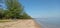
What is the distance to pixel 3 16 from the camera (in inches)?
2047

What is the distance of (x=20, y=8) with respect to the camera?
49062 millimetres

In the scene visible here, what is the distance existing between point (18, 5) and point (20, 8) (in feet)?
3.67

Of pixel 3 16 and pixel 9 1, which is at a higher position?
pixel 9 1

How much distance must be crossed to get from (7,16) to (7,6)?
402 cm

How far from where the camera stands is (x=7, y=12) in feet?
169

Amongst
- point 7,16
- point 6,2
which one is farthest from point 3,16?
point 6,2

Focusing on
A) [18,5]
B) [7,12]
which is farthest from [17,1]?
[7,12]

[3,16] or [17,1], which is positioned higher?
[17,1]

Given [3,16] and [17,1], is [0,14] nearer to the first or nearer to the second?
[3,16]

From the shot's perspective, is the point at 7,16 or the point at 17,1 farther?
the point at 7,16

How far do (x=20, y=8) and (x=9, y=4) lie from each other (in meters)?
3.66

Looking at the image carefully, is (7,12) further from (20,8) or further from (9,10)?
(20,8)

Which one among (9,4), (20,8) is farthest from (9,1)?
(20,8)

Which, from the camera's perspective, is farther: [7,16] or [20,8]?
[7,16]
